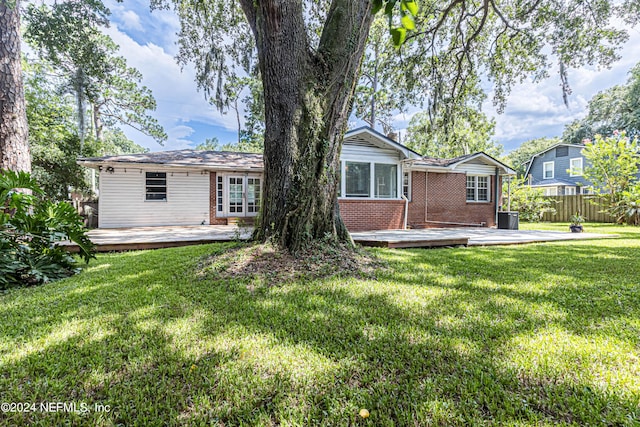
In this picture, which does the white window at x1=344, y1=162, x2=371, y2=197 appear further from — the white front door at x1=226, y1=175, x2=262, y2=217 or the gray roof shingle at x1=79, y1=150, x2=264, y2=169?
the white front door at x1=226, y1=175, x2=262, y2=217

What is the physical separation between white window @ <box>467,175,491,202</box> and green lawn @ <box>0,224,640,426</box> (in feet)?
33.6

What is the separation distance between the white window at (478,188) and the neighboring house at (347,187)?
44mm

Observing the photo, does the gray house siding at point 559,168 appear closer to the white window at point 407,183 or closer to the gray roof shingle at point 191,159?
the white window at point 407,183

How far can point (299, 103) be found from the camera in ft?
13.5

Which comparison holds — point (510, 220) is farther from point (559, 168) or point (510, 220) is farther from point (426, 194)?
point (559, 168)

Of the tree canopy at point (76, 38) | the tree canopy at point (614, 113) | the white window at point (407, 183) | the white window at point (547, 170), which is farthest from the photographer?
the white window at point (547, 170)

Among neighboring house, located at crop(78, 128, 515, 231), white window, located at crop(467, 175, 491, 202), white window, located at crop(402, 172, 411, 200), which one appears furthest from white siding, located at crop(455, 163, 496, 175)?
white window, located at crop(402, 172, 411, 200)

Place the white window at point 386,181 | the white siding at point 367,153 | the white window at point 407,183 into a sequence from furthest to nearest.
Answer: the white window at point 407,183, the white window at point 386,181, the white siding at point 367,153

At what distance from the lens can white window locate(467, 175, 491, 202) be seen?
12.9m

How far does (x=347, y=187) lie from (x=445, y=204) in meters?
5.49

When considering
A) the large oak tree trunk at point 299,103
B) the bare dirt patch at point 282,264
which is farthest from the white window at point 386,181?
the bare dirt patch at point 282,264

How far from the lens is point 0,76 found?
526 centimetres

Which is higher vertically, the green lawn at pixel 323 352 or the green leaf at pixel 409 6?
the green leaf at pixel 409 6

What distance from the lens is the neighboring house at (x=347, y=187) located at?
388 inches
